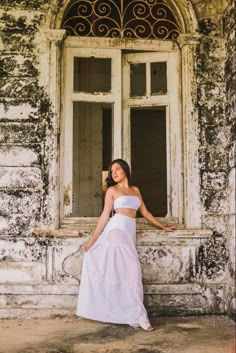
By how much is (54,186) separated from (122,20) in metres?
2.10

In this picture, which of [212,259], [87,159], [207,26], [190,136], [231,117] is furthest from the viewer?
[87,159]

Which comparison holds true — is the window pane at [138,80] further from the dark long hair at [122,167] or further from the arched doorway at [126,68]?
the dark long hair at [122,167]

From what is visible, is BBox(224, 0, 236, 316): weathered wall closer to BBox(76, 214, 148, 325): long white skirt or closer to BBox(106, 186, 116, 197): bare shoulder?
BBox(76, 214, 148, 325): long white skirt

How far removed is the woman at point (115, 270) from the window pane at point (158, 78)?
1.29 m

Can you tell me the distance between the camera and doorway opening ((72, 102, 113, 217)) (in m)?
6.47

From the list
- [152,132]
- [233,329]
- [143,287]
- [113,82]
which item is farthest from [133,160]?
[233,329]

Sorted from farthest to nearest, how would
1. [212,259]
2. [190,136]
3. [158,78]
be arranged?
1. [158,78]
2. [190,136]
3. [212,259]

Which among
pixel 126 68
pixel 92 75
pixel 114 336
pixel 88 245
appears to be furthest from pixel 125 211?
pixel 92 75

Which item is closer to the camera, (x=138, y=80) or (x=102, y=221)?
(x=102, y=221)

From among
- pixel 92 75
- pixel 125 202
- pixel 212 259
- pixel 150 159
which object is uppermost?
pixel 92 75

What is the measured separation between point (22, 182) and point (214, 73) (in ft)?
8.17

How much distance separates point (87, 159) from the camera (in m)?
6.63

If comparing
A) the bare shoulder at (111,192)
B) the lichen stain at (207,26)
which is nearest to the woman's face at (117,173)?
the bare shoulder at (111,192)

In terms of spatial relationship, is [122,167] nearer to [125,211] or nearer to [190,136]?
[125,211]
